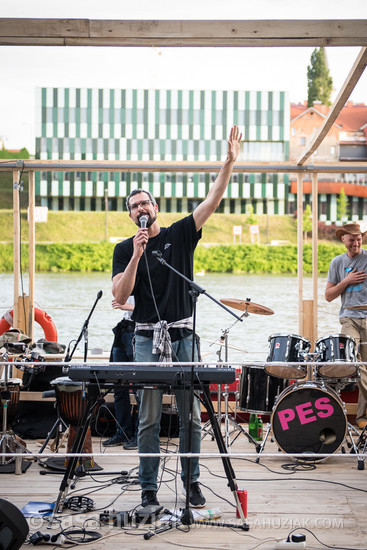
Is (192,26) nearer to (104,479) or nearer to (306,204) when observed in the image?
(104,479)

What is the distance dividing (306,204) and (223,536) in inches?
1433

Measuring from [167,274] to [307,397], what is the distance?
1.97 m

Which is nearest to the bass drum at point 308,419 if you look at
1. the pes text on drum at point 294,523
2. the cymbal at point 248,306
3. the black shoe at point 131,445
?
the cymbal at point 248,306

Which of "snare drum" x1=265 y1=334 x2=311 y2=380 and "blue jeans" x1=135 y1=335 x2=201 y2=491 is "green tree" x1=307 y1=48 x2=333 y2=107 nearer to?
"snare drum" x1=265 y1=334 x2=311 y2=380

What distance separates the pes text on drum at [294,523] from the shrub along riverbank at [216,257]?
2122cm

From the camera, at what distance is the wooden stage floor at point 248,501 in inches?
128

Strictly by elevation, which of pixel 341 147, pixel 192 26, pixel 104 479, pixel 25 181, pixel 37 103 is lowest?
pixel 104 479

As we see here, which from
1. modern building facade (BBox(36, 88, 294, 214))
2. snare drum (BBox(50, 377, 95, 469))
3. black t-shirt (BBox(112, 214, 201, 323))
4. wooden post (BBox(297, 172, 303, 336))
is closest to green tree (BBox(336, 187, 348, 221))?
modern building facade (BBox(36, 88, 294, 214))

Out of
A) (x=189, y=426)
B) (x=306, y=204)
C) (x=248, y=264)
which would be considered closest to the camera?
(x=189, y=426)

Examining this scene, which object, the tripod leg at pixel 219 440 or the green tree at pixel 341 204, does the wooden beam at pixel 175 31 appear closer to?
the tripod leg at pixel 219 440

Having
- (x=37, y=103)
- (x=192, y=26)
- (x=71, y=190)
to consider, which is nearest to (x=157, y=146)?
(x=37, y=103)

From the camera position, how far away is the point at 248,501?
3.93 m

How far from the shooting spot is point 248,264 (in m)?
29.0

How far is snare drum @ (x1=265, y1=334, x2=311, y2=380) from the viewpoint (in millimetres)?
5352
